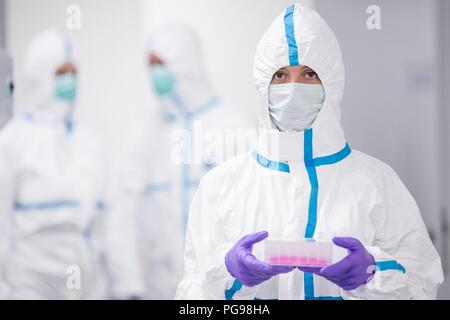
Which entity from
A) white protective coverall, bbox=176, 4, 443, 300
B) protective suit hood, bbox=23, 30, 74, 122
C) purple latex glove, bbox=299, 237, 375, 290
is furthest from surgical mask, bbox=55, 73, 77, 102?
purple latex glove, bbox=299, 237, 375, 290

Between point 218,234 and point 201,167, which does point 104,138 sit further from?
point 218,234

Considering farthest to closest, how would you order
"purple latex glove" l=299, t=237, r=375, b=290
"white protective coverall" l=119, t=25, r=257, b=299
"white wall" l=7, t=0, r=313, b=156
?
"white protective coverall" l=119, t=25, r=257, b=299
"white wall" l=7, t=0, r=313, b=156
"purple latex glove" l=299, t=237, r=375, b=290

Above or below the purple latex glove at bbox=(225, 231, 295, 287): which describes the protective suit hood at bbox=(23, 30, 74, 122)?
above

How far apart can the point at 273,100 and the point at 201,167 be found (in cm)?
57

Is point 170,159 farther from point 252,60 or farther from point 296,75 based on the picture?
point 296,75

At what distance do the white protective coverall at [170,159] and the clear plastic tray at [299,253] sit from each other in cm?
72

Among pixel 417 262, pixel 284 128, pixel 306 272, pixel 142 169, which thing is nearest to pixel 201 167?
pixel 142 169

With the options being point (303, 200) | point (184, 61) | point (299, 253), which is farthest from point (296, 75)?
point (184, 61)

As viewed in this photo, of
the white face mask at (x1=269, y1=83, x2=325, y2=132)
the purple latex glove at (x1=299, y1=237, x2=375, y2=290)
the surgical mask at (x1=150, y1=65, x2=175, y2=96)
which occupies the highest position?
the surgical mask at (x1=150, y1=65, x2=175, y2=96)

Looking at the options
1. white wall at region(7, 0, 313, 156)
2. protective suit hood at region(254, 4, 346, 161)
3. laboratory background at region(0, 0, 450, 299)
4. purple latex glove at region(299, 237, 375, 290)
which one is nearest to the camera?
purple latex glove at region(299, 237, 375, 290)

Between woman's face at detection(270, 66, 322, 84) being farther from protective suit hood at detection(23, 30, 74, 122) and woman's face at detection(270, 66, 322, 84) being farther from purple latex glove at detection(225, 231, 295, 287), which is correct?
protective suit hood at detection(23, 30, 74, 122)

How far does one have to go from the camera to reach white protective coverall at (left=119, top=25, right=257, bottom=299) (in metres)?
1.97
